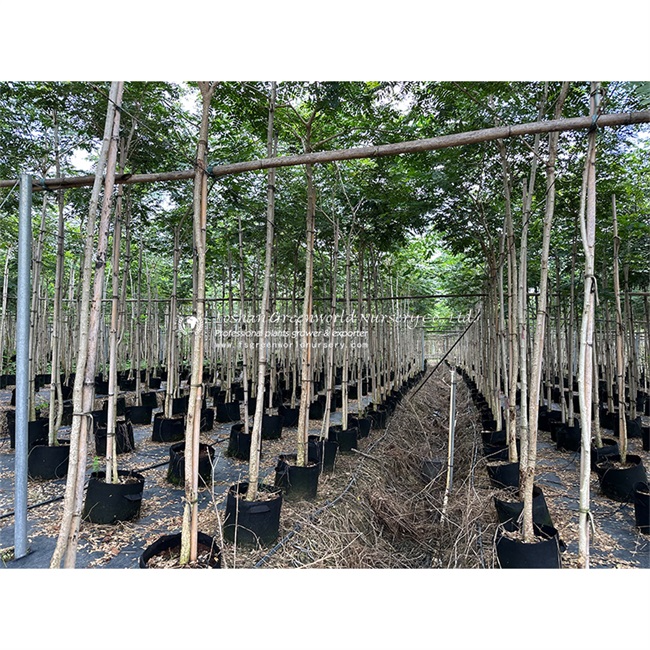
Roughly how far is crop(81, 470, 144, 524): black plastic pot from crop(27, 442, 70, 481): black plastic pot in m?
0.99

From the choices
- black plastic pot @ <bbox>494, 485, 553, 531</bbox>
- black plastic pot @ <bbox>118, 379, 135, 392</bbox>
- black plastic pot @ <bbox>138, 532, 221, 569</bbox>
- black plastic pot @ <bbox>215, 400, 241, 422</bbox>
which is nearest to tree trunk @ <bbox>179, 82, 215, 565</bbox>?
black plastic pot @ <bbox>138, 532, 221, 569</bbox>

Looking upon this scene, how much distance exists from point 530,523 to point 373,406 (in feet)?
13.5

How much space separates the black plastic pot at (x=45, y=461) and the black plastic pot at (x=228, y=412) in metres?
2.83

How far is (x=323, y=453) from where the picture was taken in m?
4.04

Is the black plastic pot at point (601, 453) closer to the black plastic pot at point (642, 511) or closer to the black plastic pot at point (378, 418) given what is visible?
the black plastic pot at point (642, 511)

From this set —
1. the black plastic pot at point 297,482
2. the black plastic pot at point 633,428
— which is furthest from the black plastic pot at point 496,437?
the black plastic pot at point 297,482

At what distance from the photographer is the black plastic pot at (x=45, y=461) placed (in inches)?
147

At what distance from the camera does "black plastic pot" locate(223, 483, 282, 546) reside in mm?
2648

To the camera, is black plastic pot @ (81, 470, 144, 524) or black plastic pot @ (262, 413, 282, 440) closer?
black plastic pot @ (81, 470, 144, 524)

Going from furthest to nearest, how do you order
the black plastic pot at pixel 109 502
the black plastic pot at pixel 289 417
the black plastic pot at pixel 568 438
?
the black plastic pot at pixel 289 417 < the black plastic pot at pixel 568 438 < the black plastic pot at pixel 109 502

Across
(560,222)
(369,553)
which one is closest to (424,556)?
(369,553)

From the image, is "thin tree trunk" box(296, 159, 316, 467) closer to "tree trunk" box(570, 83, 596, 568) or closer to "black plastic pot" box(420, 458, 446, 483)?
"black plastic pot" box(420, 458, 446, 483)

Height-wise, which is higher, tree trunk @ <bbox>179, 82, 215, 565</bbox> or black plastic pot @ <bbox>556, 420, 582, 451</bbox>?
tree trunk @ <bbox>179, 82, 215, 565</bbox>

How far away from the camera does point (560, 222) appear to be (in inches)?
205
